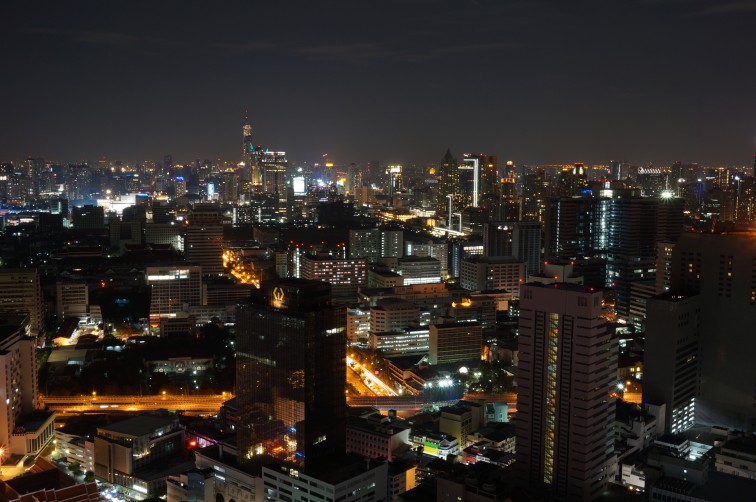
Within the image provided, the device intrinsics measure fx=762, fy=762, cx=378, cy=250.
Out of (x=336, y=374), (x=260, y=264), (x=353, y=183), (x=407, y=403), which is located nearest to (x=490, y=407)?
(x=407, y=403)

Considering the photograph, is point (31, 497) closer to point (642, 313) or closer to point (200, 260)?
point (642, 313)

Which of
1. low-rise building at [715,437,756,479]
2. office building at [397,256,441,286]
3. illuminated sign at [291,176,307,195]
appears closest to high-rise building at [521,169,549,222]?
office building at [397,256,441,286]

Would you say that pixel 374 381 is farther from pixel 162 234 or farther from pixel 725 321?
pixel 162 234

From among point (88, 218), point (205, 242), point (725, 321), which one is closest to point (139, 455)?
point (725, 321)

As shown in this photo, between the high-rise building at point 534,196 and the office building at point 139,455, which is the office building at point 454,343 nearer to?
the office building at point 139,455

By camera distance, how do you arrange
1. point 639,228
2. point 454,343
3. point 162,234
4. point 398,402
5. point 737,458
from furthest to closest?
point 162,234
point 639,228
point 454,343
point 398,402
point 737,458

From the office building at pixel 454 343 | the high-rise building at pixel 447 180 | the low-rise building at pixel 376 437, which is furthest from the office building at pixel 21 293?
the high-rise building at pixel 447 180
